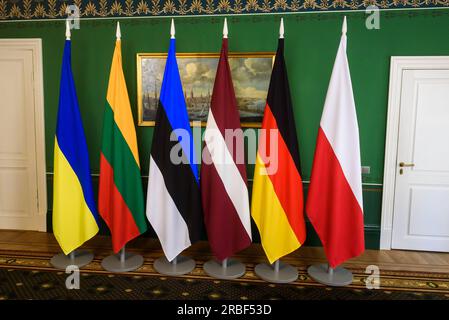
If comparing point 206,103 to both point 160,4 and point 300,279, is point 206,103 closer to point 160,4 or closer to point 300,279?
point 160,4

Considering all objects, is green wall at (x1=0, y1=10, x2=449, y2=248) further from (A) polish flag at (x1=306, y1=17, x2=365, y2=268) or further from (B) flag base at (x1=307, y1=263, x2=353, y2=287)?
(A) polish flag at (x1=306, y1=17, x2=365, y2=268)

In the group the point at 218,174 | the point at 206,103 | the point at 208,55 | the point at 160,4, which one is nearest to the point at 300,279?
the point at 218,174

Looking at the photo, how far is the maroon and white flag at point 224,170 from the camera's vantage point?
2.59m

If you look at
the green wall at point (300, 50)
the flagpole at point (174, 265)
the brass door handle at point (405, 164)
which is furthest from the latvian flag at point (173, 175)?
the brass door handle at point (405, 164)

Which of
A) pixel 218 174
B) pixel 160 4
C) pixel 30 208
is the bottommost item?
pixel 30 208

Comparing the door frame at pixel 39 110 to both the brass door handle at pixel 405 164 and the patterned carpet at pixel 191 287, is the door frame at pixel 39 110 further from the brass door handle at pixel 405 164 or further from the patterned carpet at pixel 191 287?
the brass door handle at pixel 405 164

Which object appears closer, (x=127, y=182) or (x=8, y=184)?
(x=127, y=182)

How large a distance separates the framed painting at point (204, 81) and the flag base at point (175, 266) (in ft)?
4.21

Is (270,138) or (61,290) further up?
(270,138)

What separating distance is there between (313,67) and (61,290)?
2809 mm

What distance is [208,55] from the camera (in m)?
3.10

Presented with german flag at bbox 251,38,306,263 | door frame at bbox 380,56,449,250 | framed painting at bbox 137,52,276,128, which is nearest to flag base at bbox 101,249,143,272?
german flag at bbox 251,38,306,263

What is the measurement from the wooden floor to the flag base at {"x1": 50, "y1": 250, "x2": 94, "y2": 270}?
4.9 inches

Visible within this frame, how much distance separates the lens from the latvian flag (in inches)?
102
